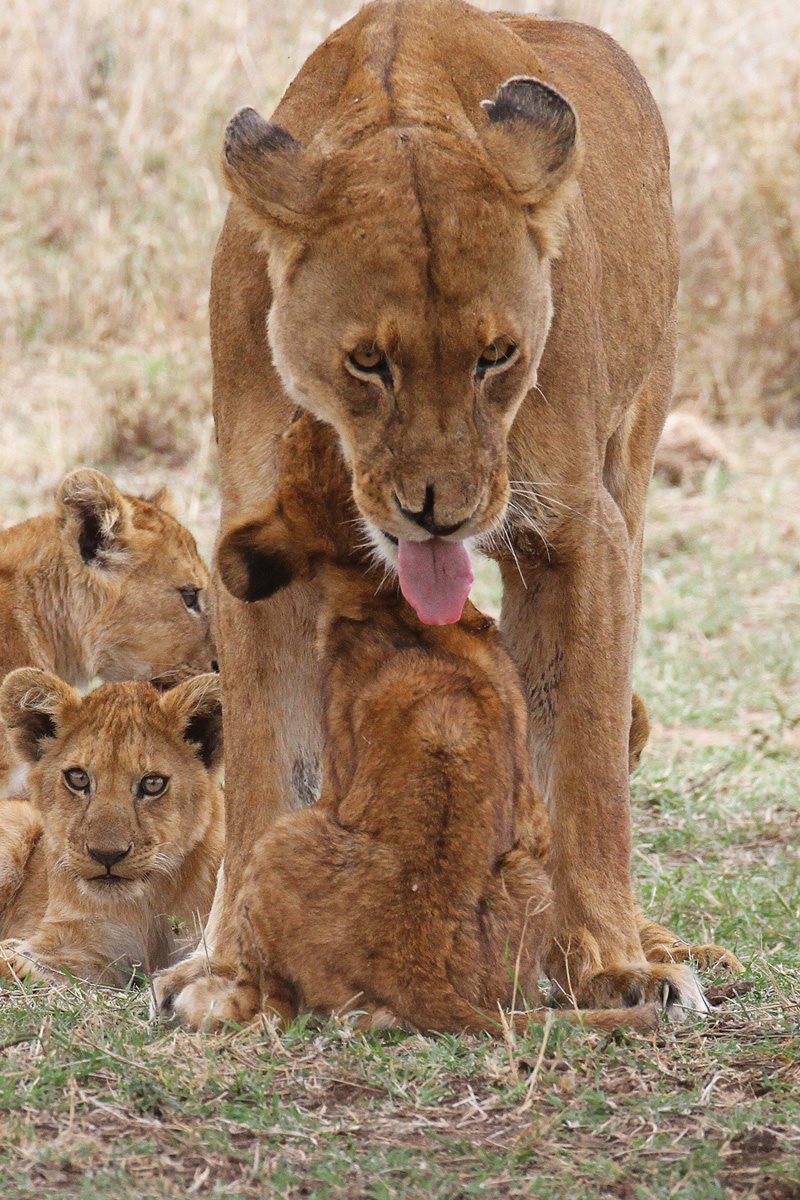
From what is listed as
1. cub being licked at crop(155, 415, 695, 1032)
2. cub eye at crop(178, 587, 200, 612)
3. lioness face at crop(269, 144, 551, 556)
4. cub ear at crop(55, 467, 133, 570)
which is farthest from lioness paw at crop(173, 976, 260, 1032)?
cub ear at crop(55, 467, 133, 570)


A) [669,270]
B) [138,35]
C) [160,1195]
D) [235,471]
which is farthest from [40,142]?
[160,1195]

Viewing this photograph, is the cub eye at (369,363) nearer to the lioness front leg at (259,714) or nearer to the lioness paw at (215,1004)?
the lioness front leg at (259,714)

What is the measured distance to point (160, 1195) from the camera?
278 centimetres

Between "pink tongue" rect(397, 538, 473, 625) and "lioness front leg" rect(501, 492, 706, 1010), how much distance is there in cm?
45

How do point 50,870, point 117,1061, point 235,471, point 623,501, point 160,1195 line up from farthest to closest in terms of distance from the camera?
point 623,501 → point 50,870 → point 235,471 → point 117,1061 → point 160,1195

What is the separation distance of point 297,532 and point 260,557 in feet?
0.30

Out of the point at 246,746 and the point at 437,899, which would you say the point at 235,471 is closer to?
the point at 246,746

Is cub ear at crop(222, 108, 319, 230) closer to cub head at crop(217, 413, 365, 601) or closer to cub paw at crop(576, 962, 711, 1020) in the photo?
cub head at crop(217, 413, 365, 601)

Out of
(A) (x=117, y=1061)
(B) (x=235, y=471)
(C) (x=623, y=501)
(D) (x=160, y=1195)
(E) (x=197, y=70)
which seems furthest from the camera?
(E) (x=197, y=70)

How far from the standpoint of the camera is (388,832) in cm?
342

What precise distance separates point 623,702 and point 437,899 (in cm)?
98

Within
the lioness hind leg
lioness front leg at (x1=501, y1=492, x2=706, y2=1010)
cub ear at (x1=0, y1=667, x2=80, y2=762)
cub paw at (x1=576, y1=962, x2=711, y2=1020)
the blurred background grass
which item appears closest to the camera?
cub paw at (x1=576, y1=962, x2=711, y2=1020)

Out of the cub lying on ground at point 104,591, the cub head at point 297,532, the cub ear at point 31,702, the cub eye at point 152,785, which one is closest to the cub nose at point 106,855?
the cub eye at point 152,785

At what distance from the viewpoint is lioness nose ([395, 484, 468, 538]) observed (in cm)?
346
